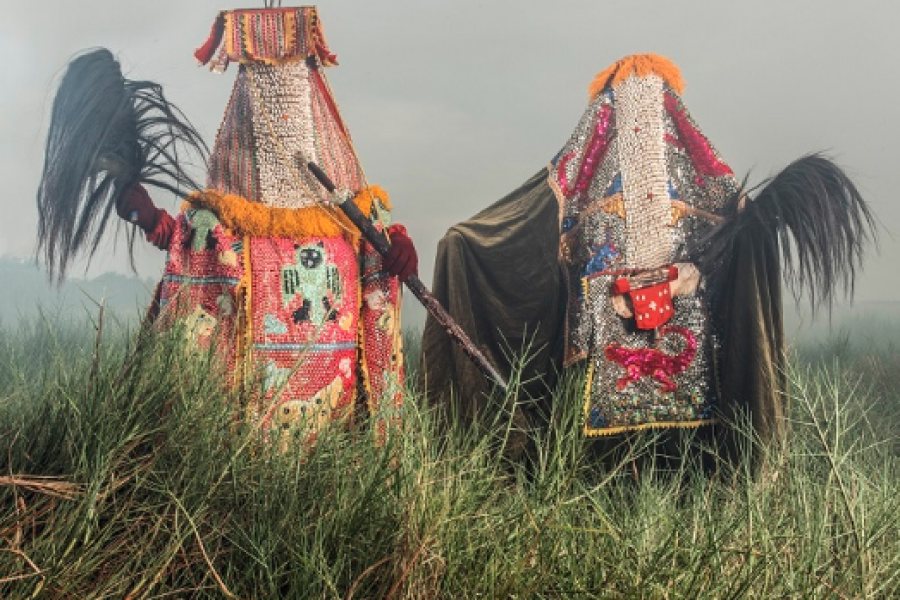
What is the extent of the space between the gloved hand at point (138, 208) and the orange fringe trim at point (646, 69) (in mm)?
1729

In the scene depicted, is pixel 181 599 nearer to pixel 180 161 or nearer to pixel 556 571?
pixel 556 571

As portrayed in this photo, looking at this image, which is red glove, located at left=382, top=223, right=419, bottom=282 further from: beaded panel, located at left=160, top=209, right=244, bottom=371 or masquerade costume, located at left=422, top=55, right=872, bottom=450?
masquerade costume, located at left=422, top=55, right=872, bottom=450

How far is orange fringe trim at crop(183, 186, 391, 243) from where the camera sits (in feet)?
7.56

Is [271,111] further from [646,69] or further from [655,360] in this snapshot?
[655,360]

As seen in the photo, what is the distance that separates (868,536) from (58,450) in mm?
1459

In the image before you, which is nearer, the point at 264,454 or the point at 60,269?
the point at 264,454

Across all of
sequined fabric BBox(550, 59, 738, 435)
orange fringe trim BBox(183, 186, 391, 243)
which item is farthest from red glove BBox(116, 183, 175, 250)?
sequined fabric BBox(550, 59, 738, 435)

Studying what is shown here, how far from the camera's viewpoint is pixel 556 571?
1.33 m

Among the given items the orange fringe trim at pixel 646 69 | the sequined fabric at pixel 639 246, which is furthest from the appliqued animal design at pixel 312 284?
the orange fringe trim at pixel 646 69

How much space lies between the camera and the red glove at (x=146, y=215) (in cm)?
216

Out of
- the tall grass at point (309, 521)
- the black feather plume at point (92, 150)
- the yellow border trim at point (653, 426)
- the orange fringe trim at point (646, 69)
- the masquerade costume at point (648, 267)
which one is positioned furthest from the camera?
the orange fringe trim at point (646, 69)

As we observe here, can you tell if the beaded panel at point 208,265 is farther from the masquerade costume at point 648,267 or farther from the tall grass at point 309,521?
the masquerade costume at point 648,267

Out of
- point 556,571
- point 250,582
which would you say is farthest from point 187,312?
point 556,571

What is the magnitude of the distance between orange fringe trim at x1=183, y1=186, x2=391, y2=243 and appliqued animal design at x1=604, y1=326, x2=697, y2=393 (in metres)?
1.05
